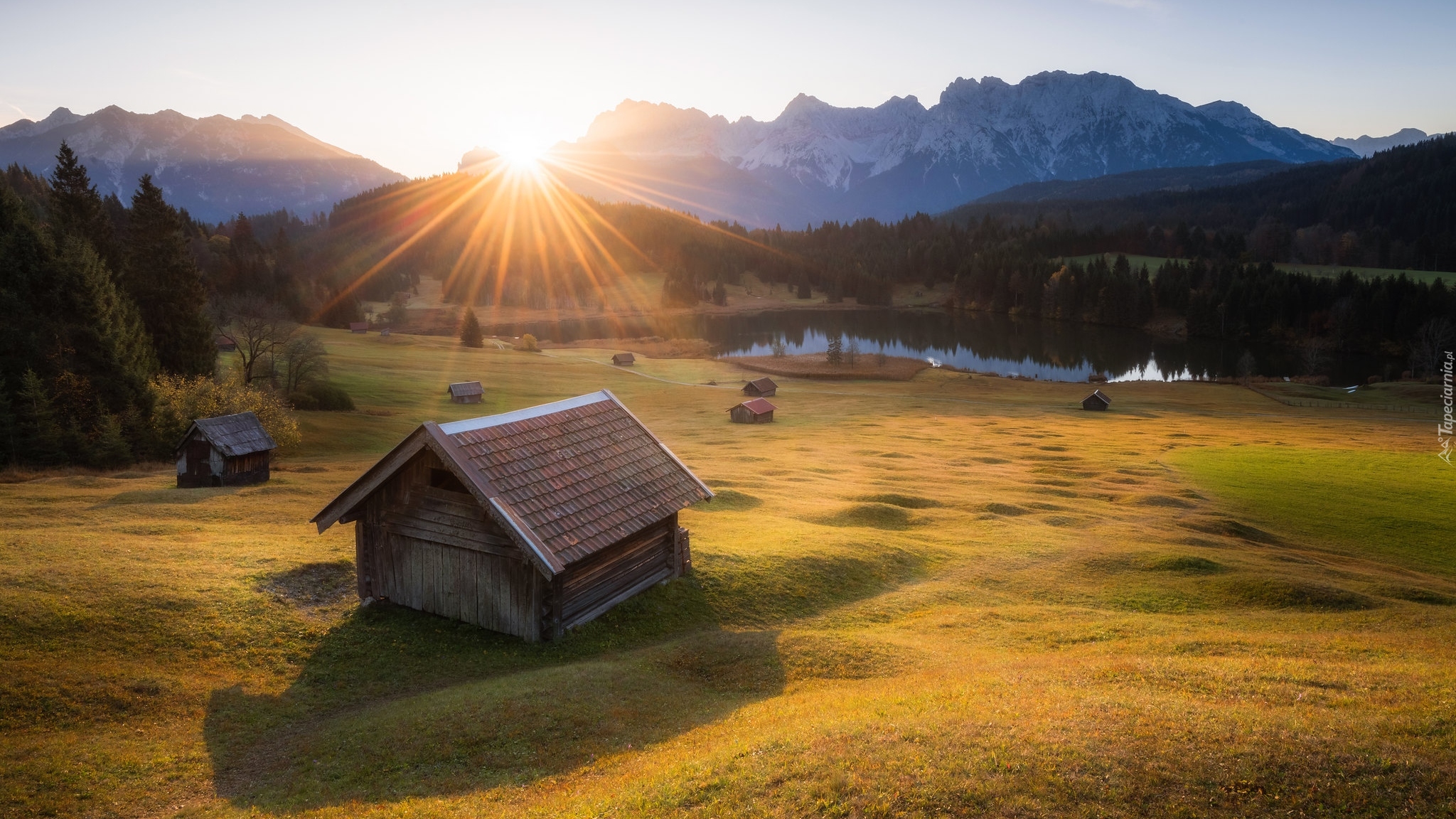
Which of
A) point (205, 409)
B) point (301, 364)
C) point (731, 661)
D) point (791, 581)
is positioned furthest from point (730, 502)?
point (301, 364)

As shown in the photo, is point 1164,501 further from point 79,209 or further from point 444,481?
point 79,209

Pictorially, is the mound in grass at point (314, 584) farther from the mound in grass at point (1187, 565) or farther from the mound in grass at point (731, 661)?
the mound in grass at point (1187, 565)

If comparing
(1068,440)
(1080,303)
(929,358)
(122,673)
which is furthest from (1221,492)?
(1080,303)

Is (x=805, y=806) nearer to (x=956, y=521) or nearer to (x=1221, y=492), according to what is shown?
(x=956, y=521)

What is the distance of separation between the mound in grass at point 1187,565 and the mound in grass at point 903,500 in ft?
38.9

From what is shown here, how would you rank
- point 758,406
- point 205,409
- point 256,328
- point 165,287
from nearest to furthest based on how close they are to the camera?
point 205,409, point 165,287, point 256,328, point 758,406

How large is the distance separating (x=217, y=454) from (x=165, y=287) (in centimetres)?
3111

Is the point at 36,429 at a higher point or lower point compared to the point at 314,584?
higher

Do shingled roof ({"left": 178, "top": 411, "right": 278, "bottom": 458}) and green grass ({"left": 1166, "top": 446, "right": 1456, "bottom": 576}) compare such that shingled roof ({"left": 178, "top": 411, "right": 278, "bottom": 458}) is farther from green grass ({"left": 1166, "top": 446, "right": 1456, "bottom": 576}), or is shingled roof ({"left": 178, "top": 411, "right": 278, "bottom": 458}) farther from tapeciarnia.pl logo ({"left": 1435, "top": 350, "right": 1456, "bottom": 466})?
tapeciarnia.pl logo ({"left": 1435, "top": 350, "right": 1456, "bottom": 466})

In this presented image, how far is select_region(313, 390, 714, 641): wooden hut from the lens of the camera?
19.4 m

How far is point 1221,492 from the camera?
1556 inches

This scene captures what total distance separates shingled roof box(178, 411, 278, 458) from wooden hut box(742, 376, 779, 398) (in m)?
51.4

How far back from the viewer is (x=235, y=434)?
128 ft

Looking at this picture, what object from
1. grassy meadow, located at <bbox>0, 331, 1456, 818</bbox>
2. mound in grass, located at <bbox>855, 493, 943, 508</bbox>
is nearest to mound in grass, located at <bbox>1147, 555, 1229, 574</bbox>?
grassy meadow, located at <bbox>0, 331, 1456, 818</bbox>
